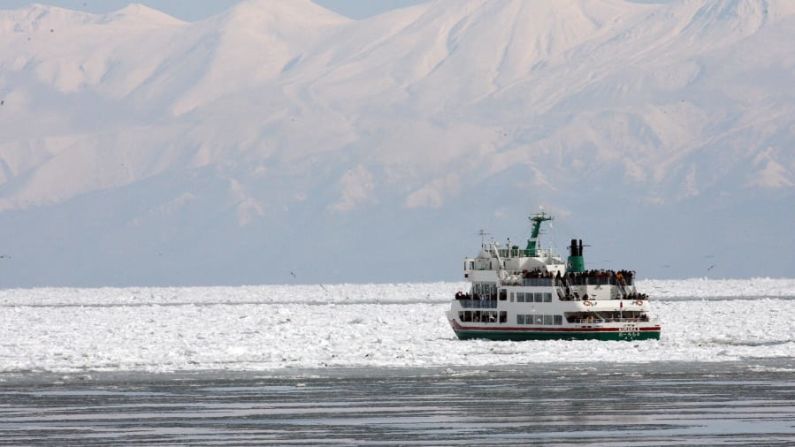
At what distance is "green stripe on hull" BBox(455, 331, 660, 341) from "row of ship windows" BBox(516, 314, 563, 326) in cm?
50

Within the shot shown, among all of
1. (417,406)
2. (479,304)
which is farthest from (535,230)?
(417,406)

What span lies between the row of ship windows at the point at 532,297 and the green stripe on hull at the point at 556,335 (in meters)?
1.29

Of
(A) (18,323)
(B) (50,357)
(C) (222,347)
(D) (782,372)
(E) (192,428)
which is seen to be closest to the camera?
(E) (192,428)

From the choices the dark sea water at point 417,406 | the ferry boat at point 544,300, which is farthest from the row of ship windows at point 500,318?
the dark sea water at point 417,406

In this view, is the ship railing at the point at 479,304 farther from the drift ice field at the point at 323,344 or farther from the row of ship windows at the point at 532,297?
the drift ice field at the point at 323,344

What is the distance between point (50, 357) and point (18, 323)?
3367cm

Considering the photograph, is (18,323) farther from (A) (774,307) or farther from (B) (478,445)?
(B) (478,445)

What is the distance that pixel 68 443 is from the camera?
30.7 m

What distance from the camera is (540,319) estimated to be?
6266cm

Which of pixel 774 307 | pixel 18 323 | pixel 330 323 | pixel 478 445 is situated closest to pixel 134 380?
pixel 478 445

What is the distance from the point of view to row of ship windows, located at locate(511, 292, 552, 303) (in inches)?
2461

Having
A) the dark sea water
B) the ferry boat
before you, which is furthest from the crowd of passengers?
the dark sea water

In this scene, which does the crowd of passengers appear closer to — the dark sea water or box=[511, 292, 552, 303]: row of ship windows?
box=[511, 292, 552, 303]: row of ship windows

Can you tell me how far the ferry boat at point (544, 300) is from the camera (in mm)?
61438
